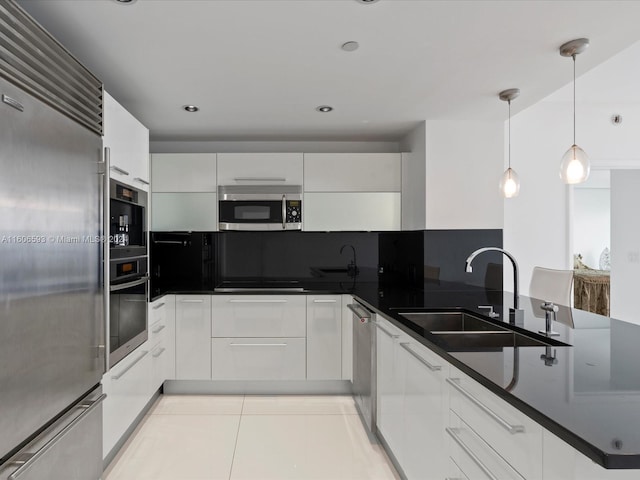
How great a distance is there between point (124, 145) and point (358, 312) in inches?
74.7

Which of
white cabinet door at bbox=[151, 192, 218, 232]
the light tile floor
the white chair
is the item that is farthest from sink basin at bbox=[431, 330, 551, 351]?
white cabinet door at bbox=[151, 192, 218, 232]

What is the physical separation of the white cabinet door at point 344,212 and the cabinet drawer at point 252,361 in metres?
1.11

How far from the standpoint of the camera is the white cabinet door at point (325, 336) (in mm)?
3635

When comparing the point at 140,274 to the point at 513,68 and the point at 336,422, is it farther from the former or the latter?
the point at 513,68

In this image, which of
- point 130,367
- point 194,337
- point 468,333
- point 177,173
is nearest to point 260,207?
point 177,173

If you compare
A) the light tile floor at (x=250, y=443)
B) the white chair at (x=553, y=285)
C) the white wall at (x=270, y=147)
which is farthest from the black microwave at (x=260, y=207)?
the white chair at (x=553, y=285)

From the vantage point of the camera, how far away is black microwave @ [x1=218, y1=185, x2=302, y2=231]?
3918mm

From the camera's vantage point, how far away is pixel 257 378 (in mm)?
3637

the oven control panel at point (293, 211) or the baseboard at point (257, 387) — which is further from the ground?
the oven control panel at point (293, 211)

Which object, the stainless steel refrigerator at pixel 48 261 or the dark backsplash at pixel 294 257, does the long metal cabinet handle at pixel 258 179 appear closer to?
the dark backsplash at pixel 294 257

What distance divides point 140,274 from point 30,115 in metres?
1.42

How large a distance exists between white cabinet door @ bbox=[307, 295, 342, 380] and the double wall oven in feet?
4.29

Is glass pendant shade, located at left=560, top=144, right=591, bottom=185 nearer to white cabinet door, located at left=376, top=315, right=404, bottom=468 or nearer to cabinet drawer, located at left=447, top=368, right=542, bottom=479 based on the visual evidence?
white cabinet door, located at left=376, top=315, right=404, bottom=468

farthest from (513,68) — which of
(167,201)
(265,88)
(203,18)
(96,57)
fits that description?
(167,201)
